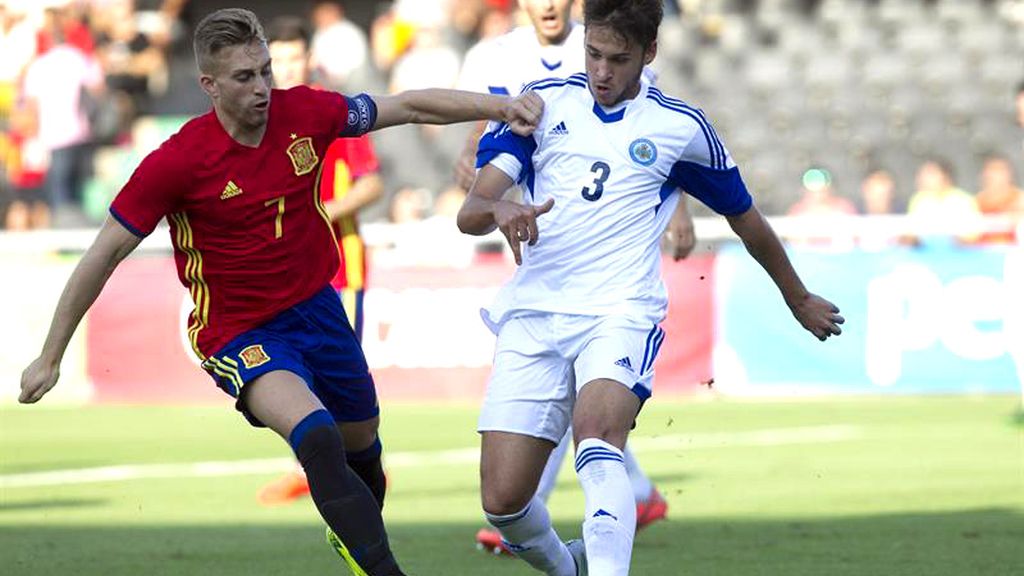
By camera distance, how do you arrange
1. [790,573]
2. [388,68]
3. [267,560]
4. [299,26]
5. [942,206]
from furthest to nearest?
1. [388,68]
2. [942,206]
3. [299,26]
4. [267,560]
5. [790,573]

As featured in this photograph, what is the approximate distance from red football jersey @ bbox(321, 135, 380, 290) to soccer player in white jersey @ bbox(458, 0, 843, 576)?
3.55 meters

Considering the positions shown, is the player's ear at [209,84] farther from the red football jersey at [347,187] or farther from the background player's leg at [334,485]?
the red football jersey at [347,187]

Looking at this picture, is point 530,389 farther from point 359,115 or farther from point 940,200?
point 940,200

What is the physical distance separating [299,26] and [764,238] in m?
4.04

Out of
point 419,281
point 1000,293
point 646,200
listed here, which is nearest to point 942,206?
point 1000,293

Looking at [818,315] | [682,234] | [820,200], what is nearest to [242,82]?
[818,315]

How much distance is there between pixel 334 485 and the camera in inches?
262

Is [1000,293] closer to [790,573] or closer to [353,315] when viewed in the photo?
[353,315]

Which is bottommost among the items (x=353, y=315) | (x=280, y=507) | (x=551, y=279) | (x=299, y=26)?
(x=280, y=507)

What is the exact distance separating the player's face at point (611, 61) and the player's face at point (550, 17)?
2.15m

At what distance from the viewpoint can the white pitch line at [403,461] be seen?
12539mm

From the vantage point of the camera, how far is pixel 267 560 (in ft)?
28.9

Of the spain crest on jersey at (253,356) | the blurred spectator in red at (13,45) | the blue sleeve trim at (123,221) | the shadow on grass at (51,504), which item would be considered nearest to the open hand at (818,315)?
the spain crest on jersey at (253,356)

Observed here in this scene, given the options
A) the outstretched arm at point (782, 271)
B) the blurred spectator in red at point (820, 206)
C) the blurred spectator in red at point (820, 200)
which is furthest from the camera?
the blurred spectator in red at point (820, 200)
